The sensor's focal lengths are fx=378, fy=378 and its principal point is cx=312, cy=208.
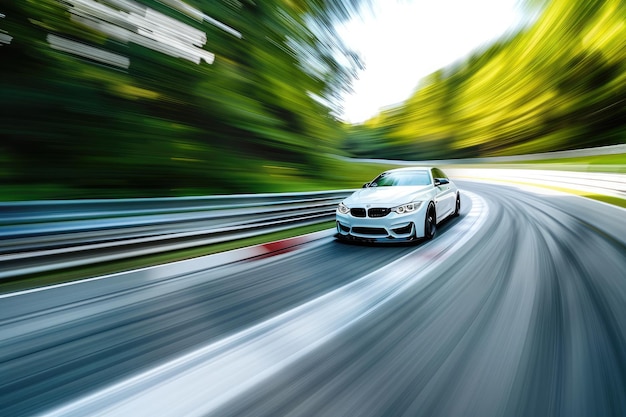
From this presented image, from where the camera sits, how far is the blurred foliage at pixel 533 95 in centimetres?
3016

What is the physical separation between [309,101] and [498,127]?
3882cm

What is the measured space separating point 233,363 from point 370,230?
4.00m

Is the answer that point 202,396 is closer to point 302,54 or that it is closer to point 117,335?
point 117,335

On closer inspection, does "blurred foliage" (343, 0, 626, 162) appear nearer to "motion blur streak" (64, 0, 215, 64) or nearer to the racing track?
"motion blur streak" (64, 0, 215, 64)

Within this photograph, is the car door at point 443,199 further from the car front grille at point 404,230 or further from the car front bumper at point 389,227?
the car front grille at point 404,230

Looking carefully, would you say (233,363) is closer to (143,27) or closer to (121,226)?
(121,226)

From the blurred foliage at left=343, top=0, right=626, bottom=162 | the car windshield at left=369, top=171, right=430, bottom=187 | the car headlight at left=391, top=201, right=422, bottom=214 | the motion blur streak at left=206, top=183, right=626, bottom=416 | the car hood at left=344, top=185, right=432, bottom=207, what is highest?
the blurred foliage at left=343, top=0, right=626, bottom=162

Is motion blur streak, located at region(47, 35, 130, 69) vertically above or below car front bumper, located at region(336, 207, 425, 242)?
above

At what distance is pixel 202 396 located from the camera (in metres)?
2.21

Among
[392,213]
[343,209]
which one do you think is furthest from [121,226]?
[392,213]

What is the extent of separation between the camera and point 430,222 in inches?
264

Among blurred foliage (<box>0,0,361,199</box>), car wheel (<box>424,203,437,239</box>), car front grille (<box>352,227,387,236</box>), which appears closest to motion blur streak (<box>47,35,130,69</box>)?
blurred foliage (<box>0,0,361,199</box>)

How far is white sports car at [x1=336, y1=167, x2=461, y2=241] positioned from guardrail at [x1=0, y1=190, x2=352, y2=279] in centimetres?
166

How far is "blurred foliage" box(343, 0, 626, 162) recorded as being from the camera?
3016 cm
